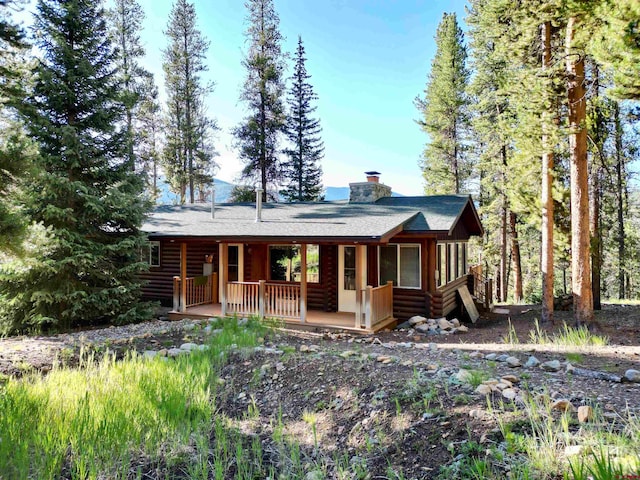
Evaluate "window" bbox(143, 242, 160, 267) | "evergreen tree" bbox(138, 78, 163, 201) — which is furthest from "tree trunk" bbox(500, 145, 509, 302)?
"evergreen tree" bbox(138, 78, 163, 201)

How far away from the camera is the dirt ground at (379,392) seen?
3348 millimetres

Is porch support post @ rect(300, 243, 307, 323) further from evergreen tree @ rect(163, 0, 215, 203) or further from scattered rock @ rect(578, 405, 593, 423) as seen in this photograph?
evergreen tree @ rect(163, 0, 215, 203)

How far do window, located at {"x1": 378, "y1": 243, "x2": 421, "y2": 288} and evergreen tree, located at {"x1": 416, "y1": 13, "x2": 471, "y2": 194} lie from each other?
1371 centimetres

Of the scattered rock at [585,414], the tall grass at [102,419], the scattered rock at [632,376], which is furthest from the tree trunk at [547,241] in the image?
the tall grass at [102,419]

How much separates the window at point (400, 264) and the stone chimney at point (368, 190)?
3887 millimetres

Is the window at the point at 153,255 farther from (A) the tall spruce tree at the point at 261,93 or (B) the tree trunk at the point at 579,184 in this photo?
(B) the tree trunk at the point at 579,184

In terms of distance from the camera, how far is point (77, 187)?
31.6 ft

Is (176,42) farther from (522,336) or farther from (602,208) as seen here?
(602,208)

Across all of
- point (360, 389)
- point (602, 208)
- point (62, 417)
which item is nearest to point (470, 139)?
point (602, 208)

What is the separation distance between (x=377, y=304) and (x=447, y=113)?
16880mm

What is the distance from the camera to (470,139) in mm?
23109

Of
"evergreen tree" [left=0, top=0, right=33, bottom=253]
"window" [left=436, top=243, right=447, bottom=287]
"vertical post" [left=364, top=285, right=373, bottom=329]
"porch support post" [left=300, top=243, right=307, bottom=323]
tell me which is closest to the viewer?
"evergreen tree" [left=0, top=0, right=33, bottom=253]

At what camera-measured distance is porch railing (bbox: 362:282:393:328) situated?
9445 millimetres

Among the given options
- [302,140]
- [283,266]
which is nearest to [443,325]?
[283,266]
